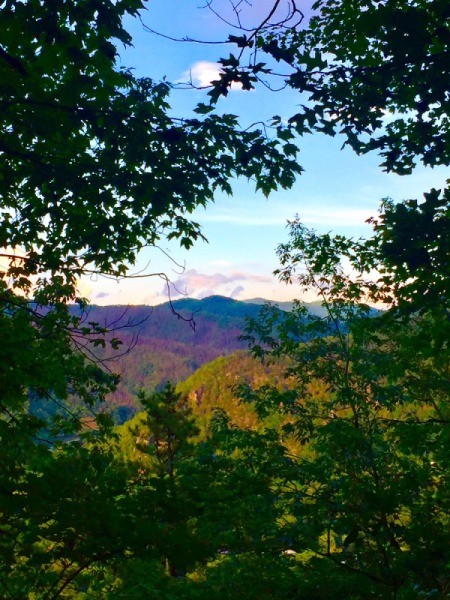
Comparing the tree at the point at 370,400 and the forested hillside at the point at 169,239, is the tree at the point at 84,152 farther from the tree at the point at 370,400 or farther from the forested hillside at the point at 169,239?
the tree at the point at 370,400

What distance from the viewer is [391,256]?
7711 millimetres

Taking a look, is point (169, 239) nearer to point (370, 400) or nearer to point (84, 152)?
point (84, 152)

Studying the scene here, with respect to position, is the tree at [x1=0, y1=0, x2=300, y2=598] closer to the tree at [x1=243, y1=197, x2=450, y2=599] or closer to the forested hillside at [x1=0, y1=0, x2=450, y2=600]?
the forested hillside at [x1=0, y1=0, x2=450, y2=600]

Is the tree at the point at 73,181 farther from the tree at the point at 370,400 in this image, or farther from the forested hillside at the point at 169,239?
the tree at the point at 370,400

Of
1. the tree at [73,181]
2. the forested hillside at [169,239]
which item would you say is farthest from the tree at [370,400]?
the tree at [73,181]

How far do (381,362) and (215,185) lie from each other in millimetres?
5751

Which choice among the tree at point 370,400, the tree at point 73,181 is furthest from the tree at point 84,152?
the tree at point 370,400

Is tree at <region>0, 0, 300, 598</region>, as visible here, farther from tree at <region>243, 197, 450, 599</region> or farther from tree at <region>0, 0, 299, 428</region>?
tree at <region>243, 197, 450, 599</region>

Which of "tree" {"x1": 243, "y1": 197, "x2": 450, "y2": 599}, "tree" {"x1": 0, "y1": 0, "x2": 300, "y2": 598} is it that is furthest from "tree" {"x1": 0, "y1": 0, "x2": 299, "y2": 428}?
"tree" {"x1": 243, "y1": 197, "x2": 450, "y2": 599}

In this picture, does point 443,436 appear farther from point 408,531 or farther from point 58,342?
point 58,342

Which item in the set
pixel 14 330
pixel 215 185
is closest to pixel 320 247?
pixel 215 185

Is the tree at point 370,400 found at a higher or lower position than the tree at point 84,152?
lower

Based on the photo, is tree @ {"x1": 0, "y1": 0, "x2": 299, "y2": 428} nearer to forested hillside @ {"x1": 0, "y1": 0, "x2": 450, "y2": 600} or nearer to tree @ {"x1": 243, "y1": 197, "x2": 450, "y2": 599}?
forested hillside @ {"x1": 0, "y1": 0, "x2": 450, "y2": 600}

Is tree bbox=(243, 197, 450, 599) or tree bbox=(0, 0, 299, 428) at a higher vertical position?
tree bbox=(0, 0, 299, 428)
